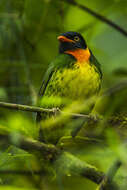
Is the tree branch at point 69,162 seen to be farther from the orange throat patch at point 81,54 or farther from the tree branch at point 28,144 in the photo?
the orange throat patch at point 81,54

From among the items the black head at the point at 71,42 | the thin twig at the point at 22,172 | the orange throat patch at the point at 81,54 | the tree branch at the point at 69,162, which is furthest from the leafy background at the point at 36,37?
the tree branch at the point at 69,162

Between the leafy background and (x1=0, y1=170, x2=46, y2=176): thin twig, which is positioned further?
the leafy background

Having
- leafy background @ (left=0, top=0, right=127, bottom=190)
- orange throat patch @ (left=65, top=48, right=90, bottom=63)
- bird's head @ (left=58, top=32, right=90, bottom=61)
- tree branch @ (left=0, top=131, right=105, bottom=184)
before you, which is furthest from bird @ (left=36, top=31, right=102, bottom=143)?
tree branch @ (left=0, top=131, right=105, bottom=184)

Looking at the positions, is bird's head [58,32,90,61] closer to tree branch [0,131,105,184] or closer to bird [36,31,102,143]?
bird [36,31,102,143]

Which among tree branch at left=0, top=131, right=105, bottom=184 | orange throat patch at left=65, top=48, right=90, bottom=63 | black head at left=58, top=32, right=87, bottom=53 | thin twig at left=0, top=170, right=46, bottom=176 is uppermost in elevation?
black head at left=58, top=32, right=87, bottom=53

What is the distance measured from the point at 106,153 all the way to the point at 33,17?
2.77 m

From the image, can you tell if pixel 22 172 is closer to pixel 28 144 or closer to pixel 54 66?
pixel 28 144

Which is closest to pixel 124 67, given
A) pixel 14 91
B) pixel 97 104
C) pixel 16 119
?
pixel 14 91

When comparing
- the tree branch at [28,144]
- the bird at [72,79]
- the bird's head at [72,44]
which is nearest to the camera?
the tree branch at [28,144]

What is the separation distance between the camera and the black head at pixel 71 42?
3.79m

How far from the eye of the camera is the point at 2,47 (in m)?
4.27

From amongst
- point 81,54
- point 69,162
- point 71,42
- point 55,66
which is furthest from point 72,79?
point 69,162

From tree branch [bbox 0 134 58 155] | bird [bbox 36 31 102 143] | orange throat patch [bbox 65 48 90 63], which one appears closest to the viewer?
tree branch [bbox 0 134 58 155]

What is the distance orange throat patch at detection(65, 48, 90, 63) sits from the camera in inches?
138
